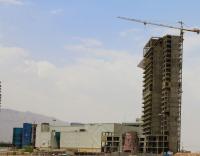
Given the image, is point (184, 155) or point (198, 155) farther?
point (184, 155)

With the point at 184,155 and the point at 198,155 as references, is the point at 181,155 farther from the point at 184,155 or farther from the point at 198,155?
the point at 198,155

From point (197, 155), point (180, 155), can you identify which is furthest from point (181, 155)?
point (197, 155)

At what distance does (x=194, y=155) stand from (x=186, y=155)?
20.1ft

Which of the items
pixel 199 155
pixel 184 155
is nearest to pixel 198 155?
pixel 199 155

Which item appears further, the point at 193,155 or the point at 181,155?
the point at 181,155

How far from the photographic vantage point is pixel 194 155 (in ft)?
543

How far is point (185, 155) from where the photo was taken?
563ft

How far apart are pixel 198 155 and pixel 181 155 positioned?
15321mm

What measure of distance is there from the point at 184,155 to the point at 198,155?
37.0 feet

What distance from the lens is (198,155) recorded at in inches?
6373

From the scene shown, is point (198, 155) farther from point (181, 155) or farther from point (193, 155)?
point (181, 155)

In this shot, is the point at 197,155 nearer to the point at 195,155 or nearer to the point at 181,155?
the point at 195,155

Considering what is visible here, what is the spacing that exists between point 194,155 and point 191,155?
1.11 metres

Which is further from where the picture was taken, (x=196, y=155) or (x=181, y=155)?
(x=181, y=155)
